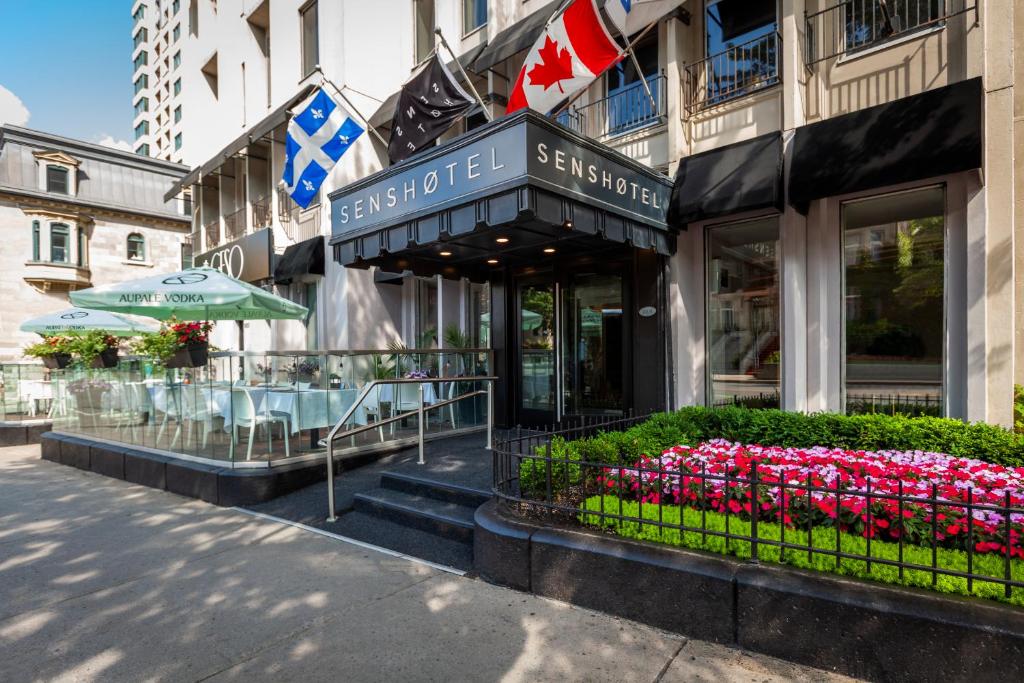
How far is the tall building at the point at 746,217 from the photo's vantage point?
580cm

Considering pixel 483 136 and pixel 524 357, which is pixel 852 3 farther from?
pixel 524 357

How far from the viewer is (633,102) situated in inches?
350

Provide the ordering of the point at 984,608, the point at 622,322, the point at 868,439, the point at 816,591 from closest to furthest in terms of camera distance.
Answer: the point at 984,608 → the point at 816,591 → the point at 868,439 → the point at 622,322

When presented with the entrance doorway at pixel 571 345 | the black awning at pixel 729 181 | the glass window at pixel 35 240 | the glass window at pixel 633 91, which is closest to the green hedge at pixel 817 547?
the black awning at pixel 729 181

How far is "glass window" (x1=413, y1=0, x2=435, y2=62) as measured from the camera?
43.9 feet

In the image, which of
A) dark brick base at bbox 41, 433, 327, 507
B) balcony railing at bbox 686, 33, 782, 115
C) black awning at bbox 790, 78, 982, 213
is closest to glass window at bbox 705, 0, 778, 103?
balcony railing at bbox 686, 33, 782, 115

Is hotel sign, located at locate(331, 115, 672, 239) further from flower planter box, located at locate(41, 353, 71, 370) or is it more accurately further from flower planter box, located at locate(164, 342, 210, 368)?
flower planter box, located at locate(41, 353, 71, 370)

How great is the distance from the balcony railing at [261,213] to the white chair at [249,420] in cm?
1094

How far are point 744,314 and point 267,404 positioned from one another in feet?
22.1

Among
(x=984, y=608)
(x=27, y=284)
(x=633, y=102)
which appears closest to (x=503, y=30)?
(x=633, y=102)

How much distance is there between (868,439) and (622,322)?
3.84m

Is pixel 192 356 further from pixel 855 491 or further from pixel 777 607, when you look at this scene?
pixel 855 491

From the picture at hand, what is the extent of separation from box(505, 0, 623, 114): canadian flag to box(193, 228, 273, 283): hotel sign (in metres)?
10.1

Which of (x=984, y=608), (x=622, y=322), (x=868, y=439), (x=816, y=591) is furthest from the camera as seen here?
(x=622, y=322)
